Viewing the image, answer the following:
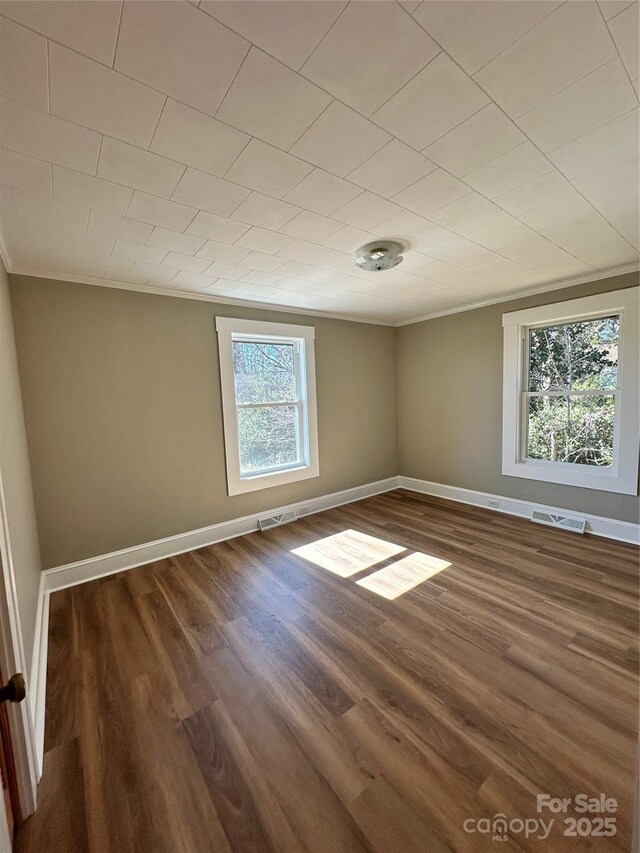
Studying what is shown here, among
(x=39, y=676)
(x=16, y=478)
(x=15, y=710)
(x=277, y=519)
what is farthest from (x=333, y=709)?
(x=277, y=519)

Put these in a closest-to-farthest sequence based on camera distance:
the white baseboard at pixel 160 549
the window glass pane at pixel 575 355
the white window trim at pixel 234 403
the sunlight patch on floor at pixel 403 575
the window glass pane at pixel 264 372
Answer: the sunlight patch on floor at pixel 403 575 → the white baseboard at pixel 160 549 → the window glass pane at pixel 575 355 → the white window trim at pixel 234 403 → the window glass pane at pixel 264 372

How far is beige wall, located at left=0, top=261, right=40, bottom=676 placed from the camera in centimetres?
145

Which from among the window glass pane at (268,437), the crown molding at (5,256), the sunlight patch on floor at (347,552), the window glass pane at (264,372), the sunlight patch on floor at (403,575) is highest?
the crown molding at (5,256)

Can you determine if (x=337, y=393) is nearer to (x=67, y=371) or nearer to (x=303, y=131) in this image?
(x=67, y=371)

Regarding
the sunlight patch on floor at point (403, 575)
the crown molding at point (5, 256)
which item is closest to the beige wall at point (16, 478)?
the crown molding at point (5, 256)

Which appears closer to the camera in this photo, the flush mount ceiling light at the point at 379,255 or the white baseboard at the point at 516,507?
the flush mount ceiling light at the point at 379,255

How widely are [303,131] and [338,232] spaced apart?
2.65 ft

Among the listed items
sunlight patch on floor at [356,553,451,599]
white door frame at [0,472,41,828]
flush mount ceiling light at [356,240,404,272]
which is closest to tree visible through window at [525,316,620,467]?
sunlight patch on floor at [356,553,451,599]

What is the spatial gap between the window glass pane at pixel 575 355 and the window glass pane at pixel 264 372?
270 cm

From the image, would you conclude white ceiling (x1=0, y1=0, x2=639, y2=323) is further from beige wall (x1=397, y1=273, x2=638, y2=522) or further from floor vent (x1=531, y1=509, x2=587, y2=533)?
floor vent (x1=531, y1=509, x2=587, y2=533)

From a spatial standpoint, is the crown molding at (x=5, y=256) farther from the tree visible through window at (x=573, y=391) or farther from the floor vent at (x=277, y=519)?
the tree visible through window at (x=573, y=391)

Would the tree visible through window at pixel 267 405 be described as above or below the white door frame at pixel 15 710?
above

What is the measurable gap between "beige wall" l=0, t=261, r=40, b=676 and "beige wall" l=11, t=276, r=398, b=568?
18cm

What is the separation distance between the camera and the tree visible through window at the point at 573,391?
309 cm
